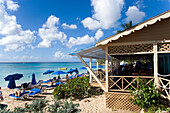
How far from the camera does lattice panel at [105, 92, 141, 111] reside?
586cm

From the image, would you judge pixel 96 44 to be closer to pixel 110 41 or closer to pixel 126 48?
pixel 110 41

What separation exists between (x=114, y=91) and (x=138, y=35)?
3561 millimetres

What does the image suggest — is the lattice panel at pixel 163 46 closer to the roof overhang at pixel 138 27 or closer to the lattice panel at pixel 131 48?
the lattice panel at pixel 131 48

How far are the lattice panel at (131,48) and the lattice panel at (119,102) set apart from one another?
7.91 ft

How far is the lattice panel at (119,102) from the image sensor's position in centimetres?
586

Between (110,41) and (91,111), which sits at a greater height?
(110,41)

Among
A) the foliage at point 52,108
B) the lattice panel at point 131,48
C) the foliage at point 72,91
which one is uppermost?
the lattice panel at point 131,48

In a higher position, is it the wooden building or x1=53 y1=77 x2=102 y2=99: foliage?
the wooden building

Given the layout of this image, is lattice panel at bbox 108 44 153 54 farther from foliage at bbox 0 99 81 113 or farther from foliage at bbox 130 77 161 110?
foliage at bbox 0 99 81 113

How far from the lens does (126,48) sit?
6090 mm

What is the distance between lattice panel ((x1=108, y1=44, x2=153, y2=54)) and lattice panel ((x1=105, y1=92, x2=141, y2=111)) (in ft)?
7.91

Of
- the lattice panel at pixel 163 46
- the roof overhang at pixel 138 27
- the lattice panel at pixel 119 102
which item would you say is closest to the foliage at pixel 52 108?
the lattice panel at pixel 119 102

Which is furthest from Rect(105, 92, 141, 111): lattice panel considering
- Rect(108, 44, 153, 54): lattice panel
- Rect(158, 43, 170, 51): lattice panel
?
Rect(158, 43, 170, 51): lattice panel

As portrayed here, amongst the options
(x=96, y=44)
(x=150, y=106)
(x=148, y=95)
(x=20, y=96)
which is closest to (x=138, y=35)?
(x=96, y=44)
